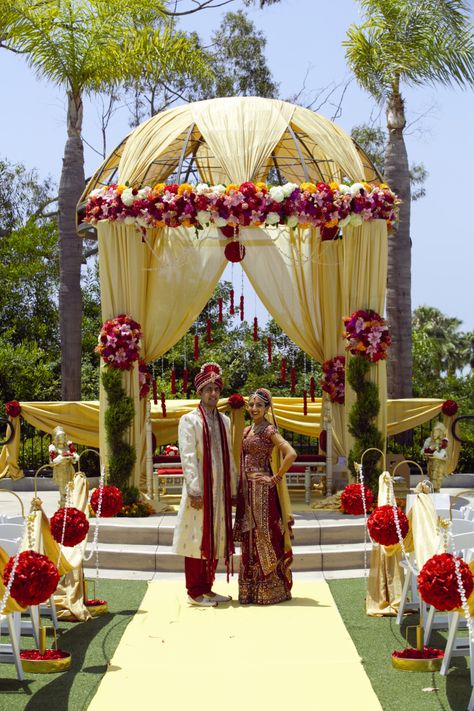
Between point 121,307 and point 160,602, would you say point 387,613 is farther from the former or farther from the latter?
point 121,307

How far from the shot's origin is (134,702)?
629 centimetres

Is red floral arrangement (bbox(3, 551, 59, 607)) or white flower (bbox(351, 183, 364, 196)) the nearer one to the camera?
red floral arrangement (bbox(3, 551, 59, 607))

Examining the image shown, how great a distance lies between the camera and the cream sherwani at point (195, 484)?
8867 mm

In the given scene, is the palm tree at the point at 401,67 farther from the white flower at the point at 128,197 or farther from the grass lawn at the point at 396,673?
Result: the grass lawn at the point at 396,673

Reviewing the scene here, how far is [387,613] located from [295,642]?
1.05 metres

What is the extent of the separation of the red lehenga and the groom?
0.18 m

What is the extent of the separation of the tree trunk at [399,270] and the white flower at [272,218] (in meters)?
6.97

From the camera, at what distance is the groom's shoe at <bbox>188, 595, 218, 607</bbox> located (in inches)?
349

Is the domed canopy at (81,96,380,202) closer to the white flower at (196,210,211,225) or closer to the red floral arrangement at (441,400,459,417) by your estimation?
the white flower at (196,210,211,225)

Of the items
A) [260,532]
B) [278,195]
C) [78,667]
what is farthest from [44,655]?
[278,195]

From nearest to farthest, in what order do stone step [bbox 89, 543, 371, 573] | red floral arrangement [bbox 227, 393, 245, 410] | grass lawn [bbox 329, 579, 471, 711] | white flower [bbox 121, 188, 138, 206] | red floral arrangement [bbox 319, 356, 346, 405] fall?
grass lawn [bbox 329, 579, 471, 711] → stone step [bbox 89, 543, 371, 573] → white flower [bbox 121, 188, 138, 206] → red floral arrangement [bbox 227, 393, 245, 410] → red floral arrangement [bbox 319, 356, 346, 405]

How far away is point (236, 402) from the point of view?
42.9ft

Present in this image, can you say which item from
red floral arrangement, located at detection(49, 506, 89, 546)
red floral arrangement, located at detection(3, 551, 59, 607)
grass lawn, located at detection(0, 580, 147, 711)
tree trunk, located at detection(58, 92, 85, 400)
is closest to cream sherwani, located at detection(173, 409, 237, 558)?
grass lawn, located at detection(0, 580, 147, 711)

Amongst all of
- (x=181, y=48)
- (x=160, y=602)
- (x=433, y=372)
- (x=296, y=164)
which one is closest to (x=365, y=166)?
(x=296, y=164)
